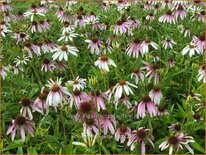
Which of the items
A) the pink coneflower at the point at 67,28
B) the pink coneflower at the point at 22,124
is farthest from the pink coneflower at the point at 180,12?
the pink coneflower at the point at 22,124

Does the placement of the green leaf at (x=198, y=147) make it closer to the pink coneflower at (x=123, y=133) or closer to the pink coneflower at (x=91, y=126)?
the pink coneflower at (x=123, y=133)

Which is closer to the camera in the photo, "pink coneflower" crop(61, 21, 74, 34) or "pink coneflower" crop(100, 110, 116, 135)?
"pink coneflower" crop(100, 110, 116, 135)

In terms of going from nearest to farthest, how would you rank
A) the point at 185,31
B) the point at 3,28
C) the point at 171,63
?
1. the point at 171,63
2. the point at 185,31
3. the point at 3,28

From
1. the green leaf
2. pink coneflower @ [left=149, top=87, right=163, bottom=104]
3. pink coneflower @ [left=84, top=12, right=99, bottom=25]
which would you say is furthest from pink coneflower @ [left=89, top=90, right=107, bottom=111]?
pink coneflower @ [left=84, top=12, right=99, bottom=25]

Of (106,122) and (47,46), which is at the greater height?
(47,46)

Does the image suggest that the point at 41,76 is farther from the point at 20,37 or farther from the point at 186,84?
the point at 186,84

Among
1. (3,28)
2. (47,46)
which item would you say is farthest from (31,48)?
(3,28)

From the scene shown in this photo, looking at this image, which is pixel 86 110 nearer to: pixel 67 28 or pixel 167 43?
pixel 167 43

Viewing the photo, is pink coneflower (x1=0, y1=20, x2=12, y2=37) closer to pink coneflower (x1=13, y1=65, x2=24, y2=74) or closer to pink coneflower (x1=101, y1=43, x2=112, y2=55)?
pink coneflower (x1=13, y1=65, x2=24, y2=74)

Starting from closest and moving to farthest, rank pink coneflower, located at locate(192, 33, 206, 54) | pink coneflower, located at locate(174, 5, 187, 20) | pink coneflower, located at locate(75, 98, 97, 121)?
pink coneflower, located at locate(75, 98, 97, 121), pink coneflower, located at locate(192, 33, 206, 54), pink coneflower, located at locate(174, 5, 187, 20)

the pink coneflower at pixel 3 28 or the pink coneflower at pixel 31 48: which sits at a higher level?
the pink coneflower at pixel 3 28

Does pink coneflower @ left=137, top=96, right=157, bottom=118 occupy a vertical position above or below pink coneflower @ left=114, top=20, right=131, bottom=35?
below

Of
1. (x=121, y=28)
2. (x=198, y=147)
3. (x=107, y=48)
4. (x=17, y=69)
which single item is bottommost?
(x=198, y=147)
